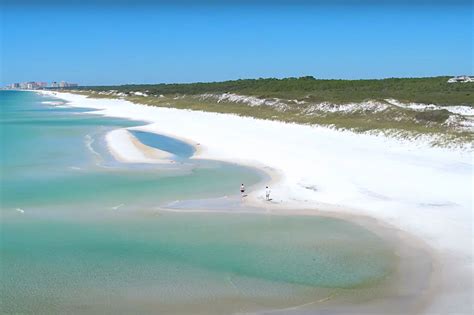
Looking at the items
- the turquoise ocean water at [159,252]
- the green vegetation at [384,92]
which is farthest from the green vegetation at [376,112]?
the turquoise ocean water at [159,252]

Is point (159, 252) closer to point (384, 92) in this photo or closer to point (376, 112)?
point (376, 112)

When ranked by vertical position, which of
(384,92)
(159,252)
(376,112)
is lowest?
(159,252)

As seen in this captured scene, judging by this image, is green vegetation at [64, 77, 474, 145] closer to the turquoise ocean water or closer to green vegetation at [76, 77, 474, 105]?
green vegetation at [76, 77, 474, 105]

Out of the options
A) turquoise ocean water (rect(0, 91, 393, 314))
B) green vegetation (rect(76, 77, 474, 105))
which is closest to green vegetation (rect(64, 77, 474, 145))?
green vegetation (rect(76, 77, 474, 105))

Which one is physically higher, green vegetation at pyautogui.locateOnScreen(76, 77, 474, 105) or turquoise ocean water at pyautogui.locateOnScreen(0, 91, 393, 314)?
green vegetation at pyautogui.locateOnScreen(76, 77, 474, 105)

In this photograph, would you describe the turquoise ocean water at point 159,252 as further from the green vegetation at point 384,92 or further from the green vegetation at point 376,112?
the green vegetation at point 384,92

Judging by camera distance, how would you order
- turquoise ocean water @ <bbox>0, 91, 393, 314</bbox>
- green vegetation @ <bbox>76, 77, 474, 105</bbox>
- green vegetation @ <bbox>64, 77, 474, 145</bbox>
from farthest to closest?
green vegetation @ <bbox>76, 77, 474, 105</bbox>
green vegetation @ <bbox>64, 77, 474, 145</bbox>
turquoise ocean water @ <bbox>0, 91, 393, 314</bbox>

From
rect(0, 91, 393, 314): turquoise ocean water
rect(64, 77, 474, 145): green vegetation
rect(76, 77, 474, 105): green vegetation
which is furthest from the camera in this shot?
rect(76, 77, 474, 105): green vegetation

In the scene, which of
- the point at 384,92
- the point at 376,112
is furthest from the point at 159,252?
the point at 384,92
